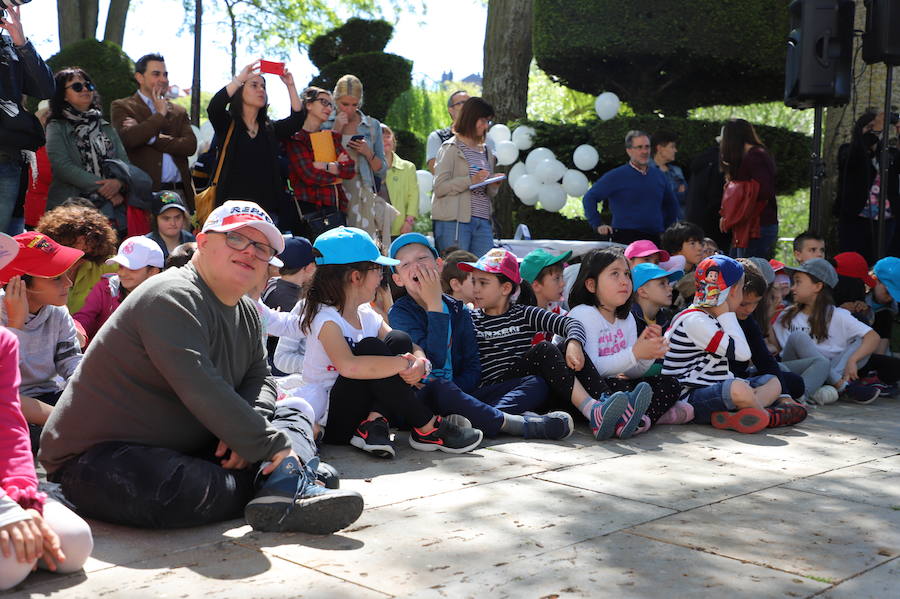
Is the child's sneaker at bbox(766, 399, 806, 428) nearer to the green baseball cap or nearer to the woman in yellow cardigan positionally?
the green baseball cap

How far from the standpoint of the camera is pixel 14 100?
20.4 ft

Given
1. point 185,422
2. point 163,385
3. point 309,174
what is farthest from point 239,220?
Answer: point 309,174

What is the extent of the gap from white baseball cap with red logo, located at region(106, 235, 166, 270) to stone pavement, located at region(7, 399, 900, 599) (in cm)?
175

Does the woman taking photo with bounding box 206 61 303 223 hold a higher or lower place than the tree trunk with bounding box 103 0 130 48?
lower

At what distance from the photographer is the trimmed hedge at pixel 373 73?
1551 cm

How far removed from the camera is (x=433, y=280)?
18.1 feet

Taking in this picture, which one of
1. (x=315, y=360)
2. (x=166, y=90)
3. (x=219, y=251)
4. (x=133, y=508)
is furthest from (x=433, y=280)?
(x=166, y=90)

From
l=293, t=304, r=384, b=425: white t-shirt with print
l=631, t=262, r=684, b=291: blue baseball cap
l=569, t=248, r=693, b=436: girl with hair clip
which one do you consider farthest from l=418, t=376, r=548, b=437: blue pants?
l=631, t=262, r=684, b=291: blue baseball cap

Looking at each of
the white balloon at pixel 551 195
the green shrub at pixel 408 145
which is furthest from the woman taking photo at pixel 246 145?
the green shrub at pixel 408 145

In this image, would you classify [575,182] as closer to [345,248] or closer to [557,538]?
[345,248]

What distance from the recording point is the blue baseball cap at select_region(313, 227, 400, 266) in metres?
5.08

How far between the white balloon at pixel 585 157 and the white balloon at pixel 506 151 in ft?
2.46

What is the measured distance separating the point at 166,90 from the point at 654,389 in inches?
175

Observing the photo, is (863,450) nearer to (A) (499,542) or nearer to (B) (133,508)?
(A) (499,542)
